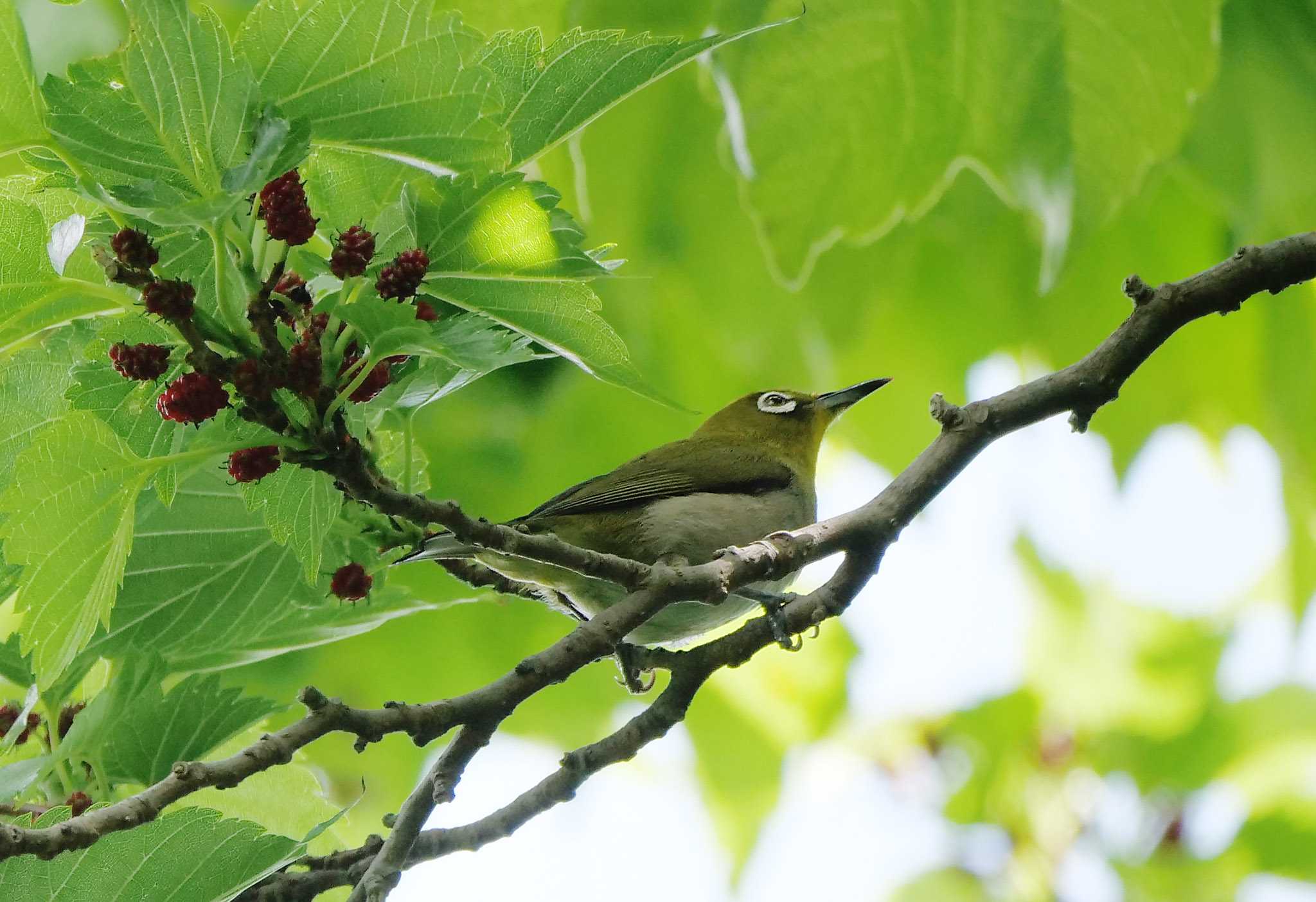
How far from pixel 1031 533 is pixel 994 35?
3.22 m

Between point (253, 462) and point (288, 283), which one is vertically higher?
point (288, 283)

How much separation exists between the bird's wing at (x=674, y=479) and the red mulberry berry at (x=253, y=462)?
178cm

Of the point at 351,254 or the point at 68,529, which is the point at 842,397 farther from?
the point at 68,529

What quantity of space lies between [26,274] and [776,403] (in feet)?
13.0

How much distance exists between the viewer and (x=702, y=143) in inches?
185

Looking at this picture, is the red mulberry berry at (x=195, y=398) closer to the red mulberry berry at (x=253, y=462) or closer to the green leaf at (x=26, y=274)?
the red mulberry berry at (x=253, y=462)

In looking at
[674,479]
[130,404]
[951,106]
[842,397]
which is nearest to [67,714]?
[130,404]

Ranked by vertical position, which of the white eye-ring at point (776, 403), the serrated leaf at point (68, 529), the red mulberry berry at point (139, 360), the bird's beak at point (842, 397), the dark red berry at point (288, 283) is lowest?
the serrated leaf at point (68, 529)

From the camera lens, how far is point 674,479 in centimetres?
462

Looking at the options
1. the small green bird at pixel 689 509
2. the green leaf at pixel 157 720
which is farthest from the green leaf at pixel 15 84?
the green leaf at pixel 157 720

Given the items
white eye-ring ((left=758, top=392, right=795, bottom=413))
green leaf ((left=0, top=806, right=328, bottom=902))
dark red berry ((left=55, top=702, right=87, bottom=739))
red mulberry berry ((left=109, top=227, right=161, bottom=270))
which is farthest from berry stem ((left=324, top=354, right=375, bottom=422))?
white eye-ring ((left=758, top=392, right=795, bottom=413))

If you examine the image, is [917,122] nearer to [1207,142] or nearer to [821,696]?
[1207,142]

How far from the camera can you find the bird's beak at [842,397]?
A: 5199 mm

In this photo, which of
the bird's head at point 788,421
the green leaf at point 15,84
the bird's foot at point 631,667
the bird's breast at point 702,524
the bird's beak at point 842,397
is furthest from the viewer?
the bird's head at point 788,421
